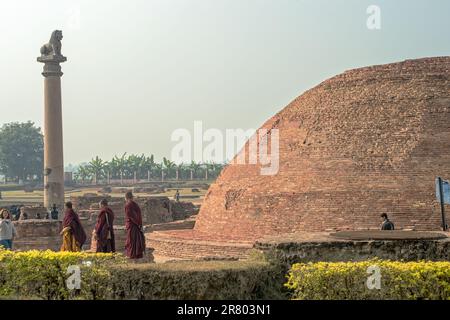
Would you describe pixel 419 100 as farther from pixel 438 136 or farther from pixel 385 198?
pixel 385 198

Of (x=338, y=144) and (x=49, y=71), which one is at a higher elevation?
(x=49, y=71)

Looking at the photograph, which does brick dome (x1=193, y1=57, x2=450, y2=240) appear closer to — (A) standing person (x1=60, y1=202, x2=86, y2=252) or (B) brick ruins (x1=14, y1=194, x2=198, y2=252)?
(B) brick ruins (x1=14, y1=194, x2=198, y2=252)

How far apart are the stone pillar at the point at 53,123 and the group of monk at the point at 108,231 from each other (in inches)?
583

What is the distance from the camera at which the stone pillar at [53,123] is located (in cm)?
2480

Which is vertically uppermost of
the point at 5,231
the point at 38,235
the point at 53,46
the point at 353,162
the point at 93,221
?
the point at 53,46

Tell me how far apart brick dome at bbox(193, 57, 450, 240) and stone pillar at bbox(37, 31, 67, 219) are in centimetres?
830

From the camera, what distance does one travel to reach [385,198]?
54.7 ft

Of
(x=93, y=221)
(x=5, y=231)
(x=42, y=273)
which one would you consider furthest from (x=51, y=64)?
(x=42, y=273)

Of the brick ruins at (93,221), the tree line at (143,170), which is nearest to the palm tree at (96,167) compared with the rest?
the tree line at (143,170)

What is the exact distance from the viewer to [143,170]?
3819 inches

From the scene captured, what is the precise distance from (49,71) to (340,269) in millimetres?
19802

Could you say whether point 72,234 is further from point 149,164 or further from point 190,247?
point 149,164

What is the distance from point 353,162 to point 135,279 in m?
11.5
